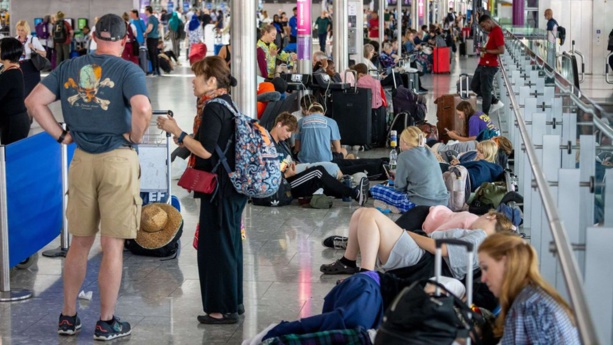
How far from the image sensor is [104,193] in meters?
5.75

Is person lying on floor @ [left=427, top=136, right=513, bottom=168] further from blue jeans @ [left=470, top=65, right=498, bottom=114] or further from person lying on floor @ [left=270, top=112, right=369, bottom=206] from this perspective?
blue jeans @ [left=470, top=65, right=498, bottom=114]

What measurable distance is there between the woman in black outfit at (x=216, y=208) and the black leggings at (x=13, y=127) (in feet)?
13.1

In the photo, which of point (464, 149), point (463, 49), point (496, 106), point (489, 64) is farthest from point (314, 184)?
point (463, 49)

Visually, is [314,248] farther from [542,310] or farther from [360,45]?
[360,45]

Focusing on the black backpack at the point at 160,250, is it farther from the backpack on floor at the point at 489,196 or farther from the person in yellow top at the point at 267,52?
the person in yellow top at the point at 267,52

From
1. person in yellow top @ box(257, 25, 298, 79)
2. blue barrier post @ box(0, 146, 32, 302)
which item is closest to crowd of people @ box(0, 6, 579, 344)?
blue barrier post @ box(0, 146, 32, 302)

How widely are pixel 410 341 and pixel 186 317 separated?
2754 mm

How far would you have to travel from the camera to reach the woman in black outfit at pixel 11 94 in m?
8.96

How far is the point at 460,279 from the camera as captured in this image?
244 inches

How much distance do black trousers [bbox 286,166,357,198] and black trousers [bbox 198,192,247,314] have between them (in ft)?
13.5

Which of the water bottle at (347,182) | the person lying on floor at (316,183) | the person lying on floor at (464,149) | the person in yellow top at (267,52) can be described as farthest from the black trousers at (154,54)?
the person lying on floor at (316,183)

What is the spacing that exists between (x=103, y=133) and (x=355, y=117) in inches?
347

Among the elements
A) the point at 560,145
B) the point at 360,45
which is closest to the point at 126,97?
the point at 560,145

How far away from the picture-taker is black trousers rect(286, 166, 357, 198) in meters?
10.4
